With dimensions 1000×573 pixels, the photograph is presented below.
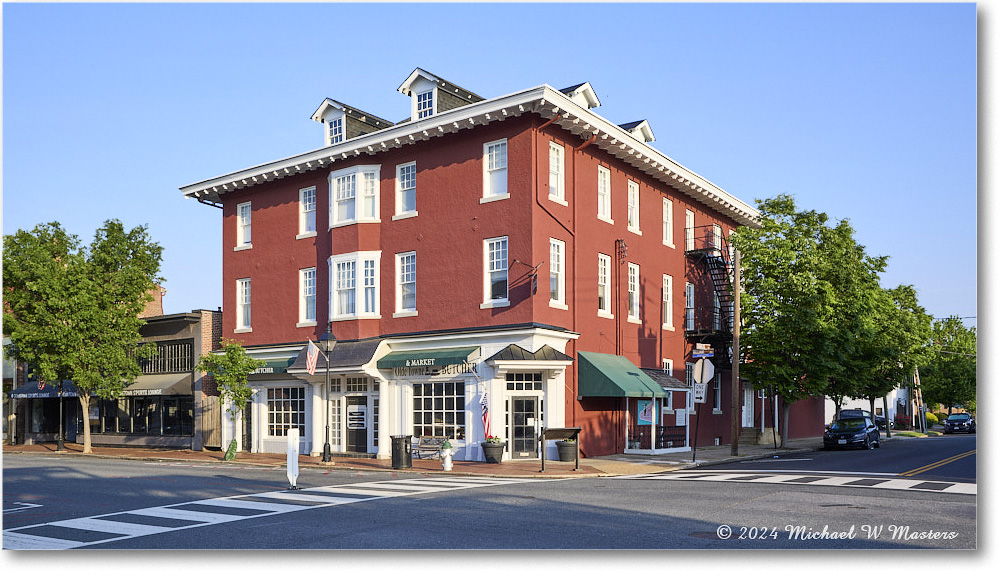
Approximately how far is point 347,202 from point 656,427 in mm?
14034

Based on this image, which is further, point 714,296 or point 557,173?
point 714,296

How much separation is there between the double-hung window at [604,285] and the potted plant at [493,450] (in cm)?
650

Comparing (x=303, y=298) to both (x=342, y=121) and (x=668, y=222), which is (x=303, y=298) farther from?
(x=668, y=222)

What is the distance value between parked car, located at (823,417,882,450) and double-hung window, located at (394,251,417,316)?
19.2m

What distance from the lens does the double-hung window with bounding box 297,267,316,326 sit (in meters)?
33.5

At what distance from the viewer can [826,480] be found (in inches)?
795

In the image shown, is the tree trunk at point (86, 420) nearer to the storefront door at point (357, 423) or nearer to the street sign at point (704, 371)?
the storefront door at point (357, 423)

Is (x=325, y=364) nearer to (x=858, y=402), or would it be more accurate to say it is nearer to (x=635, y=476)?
(x=635, y=476)

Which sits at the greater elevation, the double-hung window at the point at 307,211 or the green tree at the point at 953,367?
the double-hung window at the point at 307,211

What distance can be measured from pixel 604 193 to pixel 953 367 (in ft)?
192

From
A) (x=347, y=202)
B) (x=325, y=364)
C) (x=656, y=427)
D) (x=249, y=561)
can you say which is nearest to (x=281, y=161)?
(x=347, y=202)

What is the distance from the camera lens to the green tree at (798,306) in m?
35.4

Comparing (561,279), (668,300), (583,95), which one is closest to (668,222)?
(668,300)

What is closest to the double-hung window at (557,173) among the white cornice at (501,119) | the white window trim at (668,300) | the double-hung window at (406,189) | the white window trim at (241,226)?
the white cornice at (501,119)
